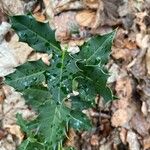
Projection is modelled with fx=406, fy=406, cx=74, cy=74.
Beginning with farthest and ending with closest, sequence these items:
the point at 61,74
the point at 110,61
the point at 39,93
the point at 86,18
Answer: the point at 86,18 → the point at 110,61 → the point at 39,93 → the point at 61,74

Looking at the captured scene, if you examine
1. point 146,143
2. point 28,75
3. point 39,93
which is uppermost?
point 28,75

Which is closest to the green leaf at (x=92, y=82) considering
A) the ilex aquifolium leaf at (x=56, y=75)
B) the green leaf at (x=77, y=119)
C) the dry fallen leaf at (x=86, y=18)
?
the ilex aquifolium leaf at (x=56, y=75)

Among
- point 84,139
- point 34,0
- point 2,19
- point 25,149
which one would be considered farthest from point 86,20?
point 25,149

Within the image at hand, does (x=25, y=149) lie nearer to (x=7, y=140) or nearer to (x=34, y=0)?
(x=7, y=140)

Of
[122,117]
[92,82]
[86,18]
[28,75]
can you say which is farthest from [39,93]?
[86,18]

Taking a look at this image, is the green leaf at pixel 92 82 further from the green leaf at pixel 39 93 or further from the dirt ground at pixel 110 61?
the dirt ground at pixel 110 61

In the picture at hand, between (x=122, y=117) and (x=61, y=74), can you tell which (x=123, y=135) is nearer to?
(x=122, y=117)
